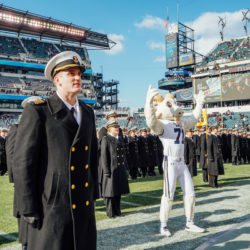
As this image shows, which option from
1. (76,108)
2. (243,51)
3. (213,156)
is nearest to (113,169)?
(76,108)

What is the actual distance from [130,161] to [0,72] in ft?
134

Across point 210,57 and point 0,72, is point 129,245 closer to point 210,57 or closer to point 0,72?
point 0,72

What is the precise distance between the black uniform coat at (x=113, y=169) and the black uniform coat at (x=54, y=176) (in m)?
3.43

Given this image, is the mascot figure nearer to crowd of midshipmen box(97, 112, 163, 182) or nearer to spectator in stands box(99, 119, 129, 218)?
spectator in stands box(99, 119, 129, 218)

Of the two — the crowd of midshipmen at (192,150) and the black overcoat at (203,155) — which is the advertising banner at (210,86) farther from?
the black overcoat at (203,155)

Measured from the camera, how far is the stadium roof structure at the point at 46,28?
42.8 metres

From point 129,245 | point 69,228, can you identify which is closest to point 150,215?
point 129,245

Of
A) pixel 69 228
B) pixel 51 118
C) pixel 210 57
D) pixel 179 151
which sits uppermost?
pixel 210 57

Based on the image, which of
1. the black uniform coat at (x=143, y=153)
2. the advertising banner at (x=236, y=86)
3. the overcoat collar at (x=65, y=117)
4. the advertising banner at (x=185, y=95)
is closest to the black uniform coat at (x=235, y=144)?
the black uniform coat at (x=143, y=153)

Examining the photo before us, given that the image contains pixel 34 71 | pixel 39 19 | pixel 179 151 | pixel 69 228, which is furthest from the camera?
pixel 34 71

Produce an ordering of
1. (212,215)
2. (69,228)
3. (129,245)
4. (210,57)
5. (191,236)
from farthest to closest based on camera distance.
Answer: (210,57), (212,215), (191,236), (129,245), (69,228)

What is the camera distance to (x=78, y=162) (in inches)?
85.1

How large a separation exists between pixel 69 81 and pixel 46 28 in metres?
48.8

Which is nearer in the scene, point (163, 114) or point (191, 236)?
point (191, 236)
